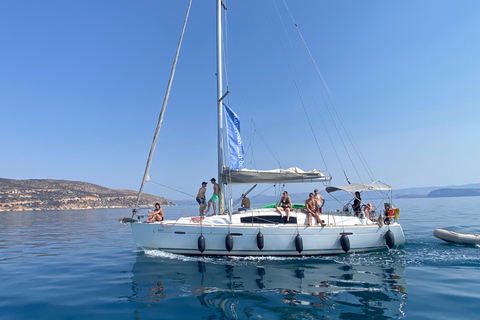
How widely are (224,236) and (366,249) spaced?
6567 millimetres

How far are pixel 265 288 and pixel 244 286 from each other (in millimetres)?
631

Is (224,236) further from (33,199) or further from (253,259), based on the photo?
(33,199)

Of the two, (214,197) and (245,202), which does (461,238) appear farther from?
(214,197)

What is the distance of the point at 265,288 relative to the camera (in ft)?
28.8

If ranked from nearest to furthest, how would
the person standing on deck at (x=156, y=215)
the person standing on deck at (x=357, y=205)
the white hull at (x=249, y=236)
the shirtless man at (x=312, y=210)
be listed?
the white hull at (x=249, y=236) < the person standing on deck at (x=156, y=215) < the shirtless man at (x=312, y=210) < the person standing on deck at (x=357, y=205)

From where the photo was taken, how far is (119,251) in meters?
15.6

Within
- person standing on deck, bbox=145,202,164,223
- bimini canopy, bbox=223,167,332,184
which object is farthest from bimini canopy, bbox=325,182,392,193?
person standing on deck, bbox=145,202,164,223

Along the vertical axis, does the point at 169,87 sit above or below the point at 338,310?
above

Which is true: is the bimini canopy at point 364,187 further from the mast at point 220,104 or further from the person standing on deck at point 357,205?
the mast at point 220,104

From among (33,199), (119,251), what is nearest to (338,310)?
(119,251)

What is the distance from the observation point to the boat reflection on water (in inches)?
277

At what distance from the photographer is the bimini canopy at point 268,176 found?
14.1 metres

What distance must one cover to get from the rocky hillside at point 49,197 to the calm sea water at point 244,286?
86388 mm

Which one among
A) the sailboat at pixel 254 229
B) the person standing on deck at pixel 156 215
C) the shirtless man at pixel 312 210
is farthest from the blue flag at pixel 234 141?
the person standing on deck at pixel 156 215
